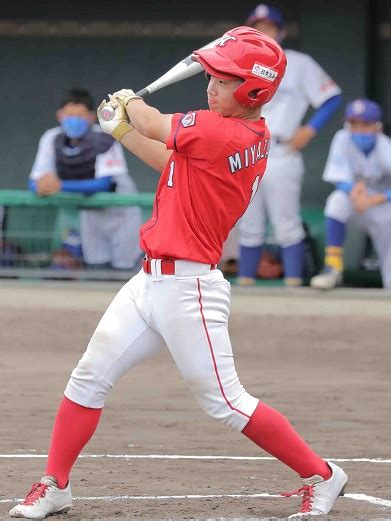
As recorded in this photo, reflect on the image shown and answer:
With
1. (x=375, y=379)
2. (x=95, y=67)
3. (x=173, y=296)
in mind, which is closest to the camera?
(x=173, y=296)

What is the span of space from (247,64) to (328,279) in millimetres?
5420

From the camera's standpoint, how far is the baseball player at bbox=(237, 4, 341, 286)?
10.3m

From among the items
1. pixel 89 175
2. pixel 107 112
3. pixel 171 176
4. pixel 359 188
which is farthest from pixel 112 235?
pixel 171 176

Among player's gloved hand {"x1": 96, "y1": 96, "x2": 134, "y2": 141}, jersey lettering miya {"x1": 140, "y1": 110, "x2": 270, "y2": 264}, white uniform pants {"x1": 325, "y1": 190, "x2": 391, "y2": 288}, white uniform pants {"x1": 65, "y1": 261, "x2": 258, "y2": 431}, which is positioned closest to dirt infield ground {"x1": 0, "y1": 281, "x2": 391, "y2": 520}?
white uniform pants {"x1": 325, "y1": 190, "x2": 391, "y2": 288}

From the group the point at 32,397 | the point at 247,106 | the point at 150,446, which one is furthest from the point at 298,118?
the point at 247,106

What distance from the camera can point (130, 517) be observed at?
5.16 meters

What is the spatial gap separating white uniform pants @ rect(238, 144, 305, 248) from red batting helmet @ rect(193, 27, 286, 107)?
5169 mm

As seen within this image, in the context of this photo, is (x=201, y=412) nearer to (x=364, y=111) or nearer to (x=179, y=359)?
(x=179, y=359)

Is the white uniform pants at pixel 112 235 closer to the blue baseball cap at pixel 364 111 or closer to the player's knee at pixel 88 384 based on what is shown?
the blue baseball cap at pixel 364 111

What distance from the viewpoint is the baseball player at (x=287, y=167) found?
33.9 ft

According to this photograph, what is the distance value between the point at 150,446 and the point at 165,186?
6.69 feet

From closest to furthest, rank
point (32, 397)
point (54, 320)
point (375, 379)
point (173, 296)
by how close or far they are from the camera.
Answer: point (173, 296) < point (32, 397) < point (375, 379) < point (54, 320)

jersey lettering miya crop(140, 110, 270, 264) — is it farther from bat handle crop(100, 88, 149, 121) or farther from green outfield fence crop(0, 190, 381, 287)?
green outfield fence crop(0, 190, 381, 287)

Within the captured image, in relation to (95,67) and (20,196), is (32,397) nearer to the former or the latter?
(20,196)
